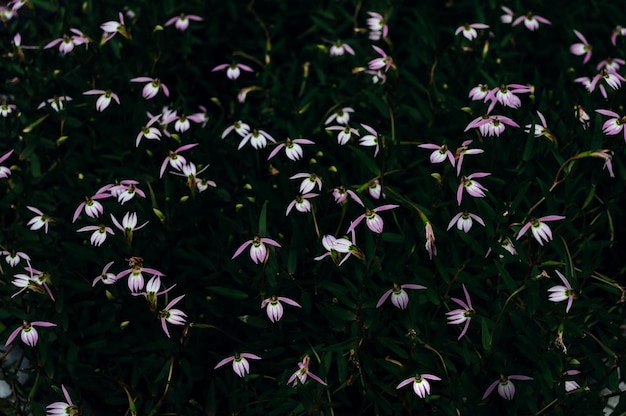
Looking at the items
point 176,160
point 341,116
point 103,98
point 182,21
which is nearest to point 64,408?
point 176,160

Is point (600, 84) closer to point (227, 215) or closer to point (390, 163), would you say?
point (390, 163)

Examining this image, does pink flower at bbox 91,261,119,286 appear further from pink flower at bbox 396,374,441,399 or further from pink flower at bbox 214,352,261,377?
pink flower at bbox 396,374,441,399

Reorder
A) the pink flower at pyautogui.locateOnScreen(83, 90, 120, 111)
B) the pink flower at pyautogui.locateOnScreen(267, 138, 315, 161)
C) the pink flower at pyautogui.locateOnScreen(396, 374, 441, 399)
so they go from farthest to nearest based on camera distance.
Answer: the pink flower at pyautogui.locateOnScreen(83, 90, 120, 111) < the pink flower at pyautogui.locateOnScreen(267, 138, 315, 161) < the pink flower at pyautogui.locateOnScreen(396, 374, 441, 399)

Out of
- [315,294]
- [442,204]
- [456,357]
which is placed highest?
[442,204]

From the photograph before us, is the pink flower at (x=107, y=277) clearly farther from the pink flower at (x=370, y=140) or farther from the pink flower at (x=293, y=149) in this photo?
the pink flower at (x=370, y=140)

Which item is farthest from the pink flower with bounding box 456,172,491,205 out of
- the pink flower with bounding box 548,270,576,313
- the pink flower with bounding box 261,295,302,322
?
the pink flower with bounding box 261,295,302,322

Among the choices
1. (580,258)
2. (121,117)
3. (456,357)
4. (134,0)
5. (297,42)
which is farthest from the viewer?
(297,42)

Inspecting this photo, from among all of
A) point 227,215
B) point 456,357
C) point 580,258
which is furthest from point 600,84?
point 227,215
